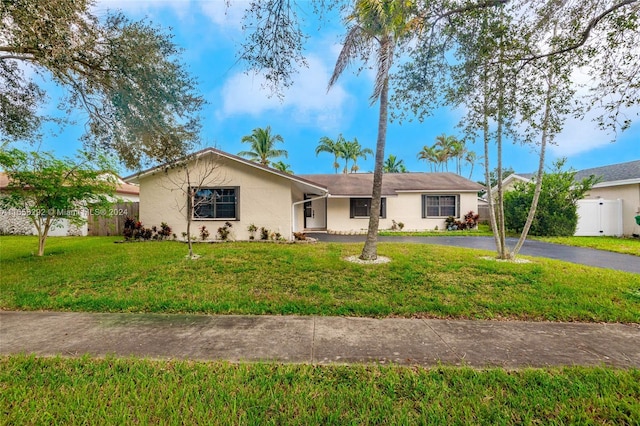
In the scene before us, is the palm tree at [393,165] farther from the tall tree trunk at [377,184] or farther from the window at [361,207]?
the tall tree trunk at [377,184]

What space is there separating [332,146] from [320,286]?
28735 mm

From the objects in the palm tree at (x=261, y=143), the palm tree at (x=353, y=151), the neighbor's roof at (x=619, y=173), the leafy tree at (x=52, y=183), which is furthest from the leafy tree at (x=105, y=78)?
the palm tree at (x=353, y=151)

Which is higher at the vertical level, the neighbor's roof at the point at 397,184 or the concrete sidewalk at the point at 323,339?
the neighbor's roof at the point at 397,184

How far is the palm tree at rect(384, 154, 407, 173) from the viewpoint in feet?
127

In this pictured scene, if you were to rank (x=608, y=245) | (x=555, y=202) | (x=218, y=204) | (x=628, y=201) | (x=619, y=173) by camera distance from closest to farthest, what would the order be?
(x=608, y=245) → (x=218, y=204) → (x=555, y=202) → (x=628, y=201) → (x=619, y=173)

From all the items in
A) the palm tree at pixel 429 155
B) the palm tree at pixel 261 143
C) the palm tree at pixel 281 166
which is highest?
the palm tree at pixel 429 155

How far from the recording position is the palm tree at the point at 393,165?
38688 millimetres

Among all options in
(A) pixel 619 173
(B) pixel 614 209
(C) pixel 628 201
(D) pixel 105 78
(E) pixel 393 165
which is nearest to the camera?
(D) pixel 105 78

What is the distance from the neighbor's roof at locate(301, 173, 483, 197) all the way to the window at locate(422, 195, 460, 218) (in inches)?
25.9

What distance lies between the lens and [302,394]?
2.37 m

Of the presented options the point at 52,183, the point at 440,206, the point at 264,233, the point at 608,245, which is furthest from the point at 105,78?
the point at 608,245

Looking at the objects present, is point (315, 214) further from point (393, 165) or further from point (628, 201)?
point (393, 165)

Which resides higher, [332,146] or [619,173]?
[332,146]

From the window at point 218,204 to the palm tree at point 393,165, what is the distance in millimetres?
29744
